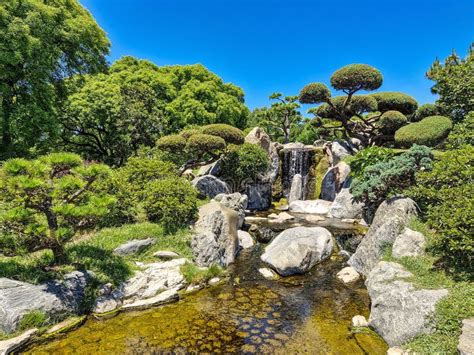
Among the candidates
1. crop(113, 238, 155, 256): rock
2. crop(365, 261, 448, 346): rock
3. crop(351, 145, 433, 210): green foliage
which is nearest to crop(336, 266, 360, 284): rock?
crop(365, 261, 448, 346): rock

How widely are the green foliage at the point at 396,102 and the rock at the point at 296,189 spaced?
33.5 feet

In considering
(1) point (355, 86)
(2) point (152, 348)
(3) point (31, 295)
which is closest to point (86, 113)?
(3) point (31, 295)

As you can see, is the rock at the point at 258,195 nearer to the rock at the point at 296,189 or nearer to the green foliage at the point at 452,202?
the rock at the point at 296,189

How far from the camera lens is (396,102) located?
2408 centimetres

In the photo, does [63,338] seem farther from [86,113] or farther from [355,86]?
[355,86]

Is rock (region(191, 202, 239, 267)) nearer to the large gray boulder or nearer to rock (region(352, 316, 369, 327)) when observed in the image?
the large gray boulder

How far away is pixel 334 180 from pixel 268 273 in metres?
14.0

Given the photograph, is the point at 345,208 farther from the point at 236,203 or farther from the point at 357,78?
the point at 357,78

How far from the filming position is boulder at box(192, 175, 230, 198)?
18.2m

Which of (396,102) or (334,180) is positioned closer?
(334,180)

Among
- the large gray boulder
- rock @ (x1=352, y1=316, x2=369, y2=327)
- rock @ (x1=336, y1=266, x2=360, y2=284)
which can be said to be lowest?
rock @ (x1=352, y1=316, x2=369, y2=327)

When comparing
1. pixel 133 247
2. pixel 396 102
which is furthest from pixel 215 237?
pixel 396 102

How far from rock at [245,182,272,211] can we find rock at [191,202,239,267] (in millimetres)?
9470

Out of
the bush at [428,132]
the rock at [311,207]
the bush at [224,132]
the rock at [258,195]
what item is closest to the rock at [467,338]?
the bush at [428,132]
